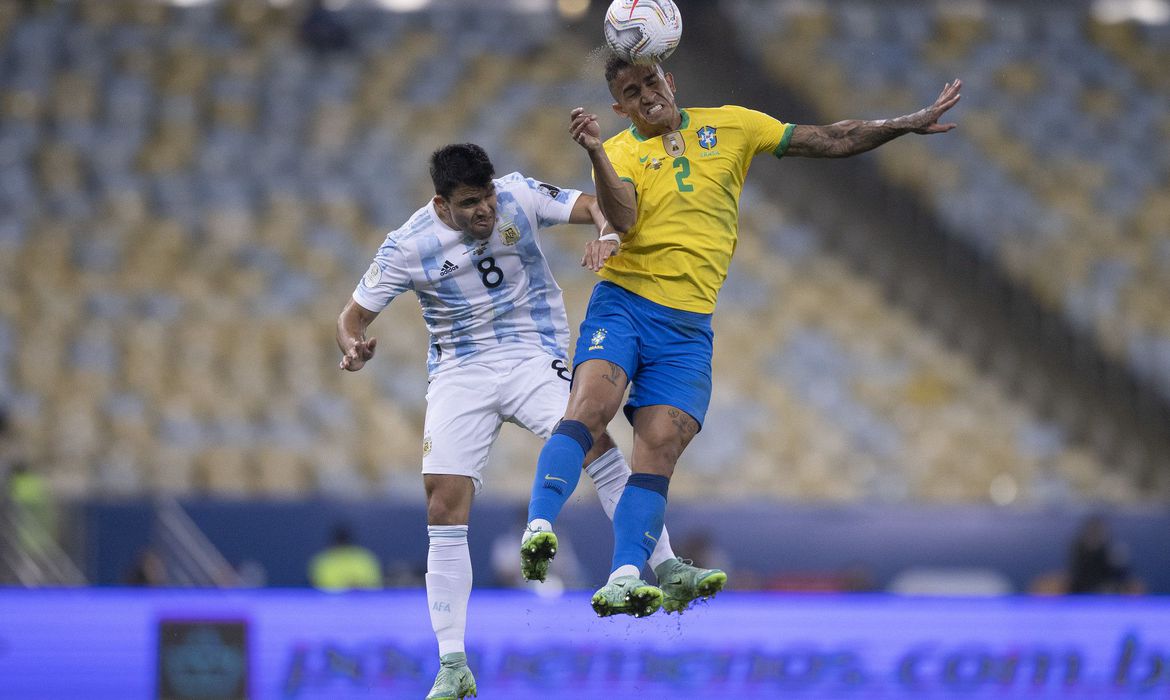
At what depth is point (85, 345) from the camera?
51.2 ft

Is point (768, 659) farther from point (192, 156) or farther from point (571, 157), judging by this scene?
point (192, 156)

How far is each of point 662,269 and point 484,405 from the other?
3.29 ft

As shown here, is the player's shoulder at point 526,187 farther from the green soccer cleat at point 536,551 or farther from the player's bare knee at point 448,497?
the green soccer cleat at point 536,551

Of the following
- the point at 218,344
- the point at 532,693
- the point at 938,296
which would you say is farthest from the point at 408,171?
the point at 532,693

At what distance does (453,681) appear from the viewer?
267 inches

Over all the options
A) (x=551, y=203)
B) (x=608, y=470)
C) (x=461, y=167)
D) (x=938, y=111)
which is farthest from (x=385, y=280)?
(x=938, y=111)

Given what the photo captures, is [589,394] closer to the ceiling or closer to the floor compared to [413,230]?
closer to the floor

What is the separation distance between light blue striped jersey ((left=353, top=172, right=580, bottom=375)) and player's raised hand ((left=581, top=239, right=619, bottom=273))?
66cm

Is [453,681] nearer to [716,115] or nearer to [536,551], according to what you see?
[536,551]

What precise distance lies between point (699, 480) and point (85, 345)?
241 inches

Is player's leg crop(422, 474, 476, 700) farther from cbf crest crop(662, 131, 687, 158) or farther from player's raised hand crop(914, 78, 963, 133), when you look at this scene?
player's raised hand crop(914, 78, 963, 133)

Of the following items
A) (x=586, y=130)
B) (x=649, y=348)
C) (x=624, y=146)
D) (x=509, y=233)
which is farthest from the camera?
(x=509, y=233)

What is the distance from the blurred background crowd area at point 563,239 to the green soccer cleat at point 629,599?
27.8 feet

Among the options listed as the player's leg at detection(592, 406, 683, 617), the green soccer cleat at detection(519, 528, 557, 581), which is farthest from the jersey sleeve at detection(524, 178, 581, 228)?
the green soccer cleat at detection(519, 528, 557, 581)
